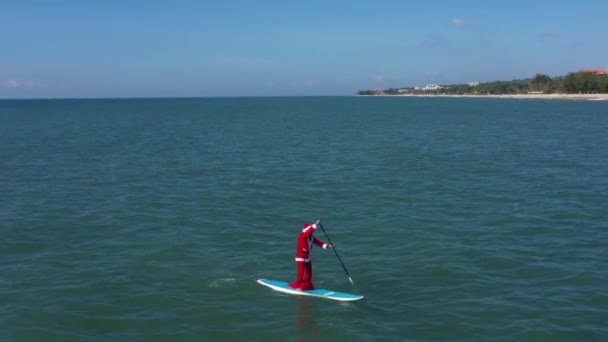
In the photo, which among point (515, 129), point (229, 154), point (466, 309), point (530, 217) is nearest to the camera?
point (466, 309)

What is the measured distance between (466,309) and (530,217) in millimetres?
11927

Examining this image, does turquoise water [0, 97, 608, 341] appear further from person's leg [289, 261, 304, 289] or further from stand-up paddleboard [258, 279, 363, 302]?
person's leg [289, 261, 304, 289]

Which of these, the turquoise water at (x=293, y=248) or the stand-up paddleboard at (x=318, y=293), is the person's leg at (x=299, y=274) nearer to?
the stand-up paddleboard at (x=318, y=293)

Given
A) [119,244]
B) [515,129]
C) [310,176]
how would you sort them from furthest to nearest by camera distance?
1. [515,129]
2. [310,176]
3. [119,244]

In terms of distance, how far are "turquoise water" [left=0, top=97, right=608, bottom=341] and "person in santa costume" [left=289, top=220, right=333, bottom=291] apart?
479 millimetres

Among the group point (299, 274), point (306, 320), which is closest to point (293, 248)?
point (299, 274)

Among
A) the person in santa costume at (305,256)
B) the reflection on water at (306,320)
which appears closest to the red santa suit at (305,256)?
the person in santa costume at (305,256)

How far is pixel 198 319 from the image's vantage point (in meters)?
16.4

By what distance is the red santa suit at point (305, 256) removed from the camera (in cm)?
1752

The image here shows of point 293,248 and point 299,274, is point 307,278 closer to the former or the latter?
point 299,274

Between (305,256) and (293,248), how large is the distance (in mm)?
5415

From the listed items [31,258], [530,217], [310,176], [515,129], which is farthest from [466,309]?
[515,129]

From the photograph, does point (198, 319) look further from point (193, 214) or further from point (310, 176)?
point (310, 176)

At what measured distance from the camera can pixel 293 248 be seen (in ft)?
75.7
